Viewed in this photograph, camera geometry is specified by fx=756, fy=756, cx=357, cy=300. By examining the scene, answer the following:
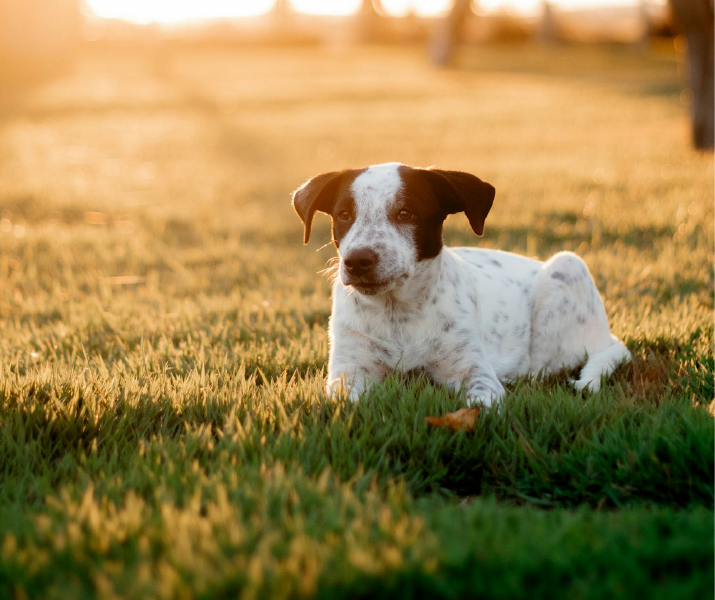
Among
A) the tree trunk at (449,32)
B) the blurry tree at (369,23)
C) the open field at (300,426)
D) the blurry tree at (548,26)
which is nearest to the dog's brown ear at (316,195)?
the open field at (300,426)

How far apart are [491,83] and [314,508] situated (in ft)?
101

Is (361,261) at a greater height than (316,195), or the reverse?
(316,195)

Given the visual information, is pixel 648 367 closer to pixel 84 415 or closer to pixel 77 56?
pixel 84 415

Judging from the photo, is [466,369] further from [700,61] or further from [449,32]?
[449,32]

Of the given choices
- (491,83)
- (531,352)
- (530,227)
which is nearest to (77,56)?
(491,83)

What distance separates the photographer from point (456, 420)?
10.1 ft

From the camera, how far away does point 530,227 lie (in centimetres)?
780

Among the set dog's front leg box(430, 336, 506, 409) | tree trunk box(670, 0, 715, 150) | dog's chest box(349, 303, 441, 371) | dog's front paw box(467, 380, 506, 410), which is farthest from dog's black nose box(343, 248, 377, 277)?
tree trunk box(670, 0, 715, 150)

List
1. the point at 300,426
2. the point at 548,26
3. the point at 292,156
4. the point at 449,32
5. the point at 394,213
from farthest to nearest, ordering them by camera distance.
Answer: the point at 548,26, the point at 449,32, the point at 292,156, the point at 394,213, the point at 300,426

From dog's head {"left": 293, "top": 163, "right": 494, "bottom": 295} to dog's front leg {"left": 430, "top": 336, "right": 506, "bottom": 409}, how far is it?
48 cm

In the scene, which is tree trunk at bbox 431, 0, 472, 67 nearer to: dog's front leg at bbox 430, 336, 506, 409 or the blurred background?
the blurred background

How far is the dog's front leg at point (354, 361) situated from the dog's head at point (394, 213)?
0.36 metres

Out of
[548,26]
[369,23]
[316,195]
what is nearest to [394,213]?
[316,195]

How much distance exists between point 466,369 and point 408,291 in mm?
492
